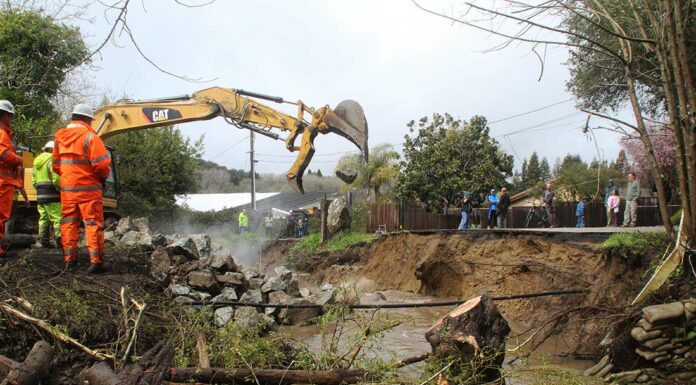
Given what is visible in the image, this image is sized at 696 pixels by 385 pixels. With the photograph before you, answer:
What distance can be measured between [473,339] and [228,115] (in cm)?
937

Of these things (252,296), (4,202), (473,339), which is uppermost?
(4,202)

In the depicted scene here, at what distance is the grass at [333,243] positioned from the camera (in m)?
19.0

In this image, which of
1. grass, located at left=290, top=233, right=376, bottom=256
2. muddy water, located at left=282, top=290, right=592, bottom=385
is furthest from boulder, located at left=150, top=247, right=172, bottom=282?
grass, located at left=290, top=233, right=376, bottom=256

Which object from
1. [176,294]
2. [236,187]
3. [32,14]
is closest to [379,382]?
[176,294]

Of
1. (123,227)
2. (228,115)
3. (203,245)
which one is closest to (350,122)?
(228,115)

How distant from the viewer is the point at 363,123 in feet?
38.0

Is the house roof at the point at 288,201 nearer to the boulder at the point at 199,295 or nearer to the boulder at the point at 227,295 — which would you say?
the boulder at the point at 227,295

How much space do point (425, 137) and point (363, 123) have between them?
1169 cm

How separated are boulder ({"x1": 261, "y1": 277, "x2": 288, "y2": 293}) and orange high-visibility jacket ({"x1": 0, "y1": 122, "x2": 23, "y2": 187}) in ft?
20.0

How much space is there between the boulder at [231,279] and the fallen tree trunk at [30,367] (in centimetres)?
696

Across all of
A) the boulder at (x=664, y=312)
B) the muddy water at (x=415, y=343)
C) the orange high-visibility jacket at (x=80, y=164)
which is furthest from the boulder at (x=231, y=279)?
the boulder at (x=664, y=312)

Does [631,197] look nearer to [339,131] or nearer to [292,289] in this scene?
[339,131]

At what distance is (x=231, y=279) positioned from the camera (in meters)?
11.0

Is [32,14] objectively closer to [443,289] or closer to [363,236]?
[363,236]
